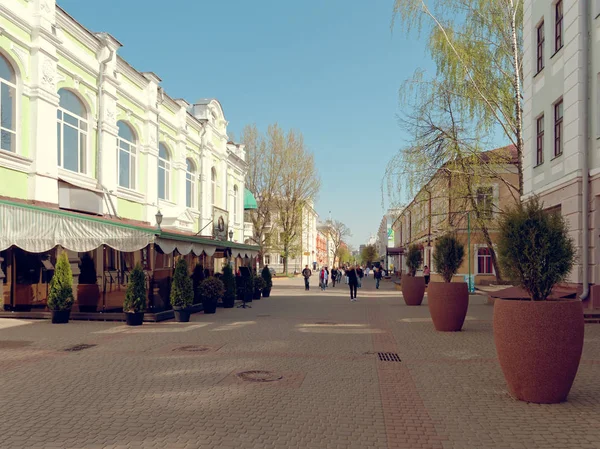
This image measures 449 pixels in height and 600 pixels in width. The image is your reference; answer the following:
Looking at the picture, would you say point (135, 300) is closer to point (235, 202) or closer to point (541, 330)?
point (541, 330)

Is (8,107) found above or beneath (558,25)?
beneath

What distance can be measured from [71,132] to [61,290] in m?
6.20

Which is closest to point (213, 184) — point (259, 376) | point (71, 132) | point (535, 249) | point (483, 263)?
point (71, 132)

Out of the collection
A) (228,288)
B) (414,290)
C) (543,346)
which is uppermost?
(543,346)

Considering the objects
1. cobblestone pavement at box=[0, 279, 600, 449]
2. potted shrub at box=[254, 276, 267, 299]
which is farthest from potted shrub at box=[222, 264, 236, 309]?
cobblestone pavement at box=[0, 279, 600, 449]

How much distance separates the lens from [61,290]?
14.1 meters

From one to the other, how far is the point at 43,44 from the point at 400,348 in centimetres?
1315

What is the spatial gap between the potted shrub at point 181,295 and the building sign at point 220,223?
49.5ft

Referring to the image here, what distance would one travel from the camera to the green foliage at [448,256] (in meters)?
14.5

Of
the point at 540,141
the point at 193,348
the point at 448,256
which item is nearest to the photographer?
the point at 193,348

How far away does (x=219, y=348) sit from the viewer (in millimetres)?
9930

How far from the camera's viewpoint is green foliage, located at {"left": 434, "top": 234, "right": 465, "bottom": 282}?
14.5 m

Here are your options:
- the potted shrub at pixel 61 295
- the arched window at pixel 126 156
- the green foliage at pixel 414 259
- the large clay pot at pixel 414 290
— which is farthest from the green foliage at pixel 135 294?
the green foliage at pixel 414 259

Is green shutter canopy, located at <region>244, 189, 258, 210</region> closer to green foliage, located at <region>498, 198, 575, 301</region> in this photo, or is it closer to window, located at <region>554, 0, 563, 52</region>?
window, located at <region>554, 0, 563, 52</region>
